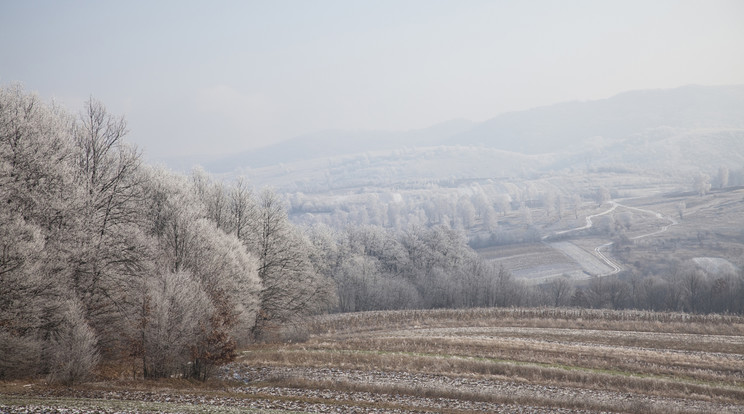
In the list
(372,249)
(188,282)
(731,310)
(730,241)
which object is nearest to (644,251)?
(730,241)

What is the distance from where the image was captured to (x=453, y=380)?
93.6ft

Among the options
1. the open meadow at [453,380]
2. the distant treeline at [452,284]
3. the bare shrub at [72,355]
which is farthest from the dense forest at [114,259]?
the distant treeline at [452,284]

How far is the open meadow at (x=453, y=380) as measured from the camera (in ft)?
66.2

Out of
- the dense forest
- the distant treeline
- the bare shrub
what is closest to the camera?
the bare shrub

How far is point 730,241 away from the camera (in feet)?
463

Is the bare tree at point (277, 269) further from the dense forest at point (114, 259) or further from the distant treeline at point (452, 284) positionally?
the distant treeline at point (452, 284)

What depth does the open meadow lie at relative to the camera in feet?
66.2

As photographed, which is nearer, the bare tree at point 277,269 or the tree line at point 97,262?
the tree line at point 97,262

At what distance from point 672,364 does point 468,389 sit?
18.8 metres

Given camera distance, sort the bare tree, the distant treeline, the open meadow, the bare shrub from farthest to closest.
A: the distant treeline → the bare tree → the bare shrub → the open meadow

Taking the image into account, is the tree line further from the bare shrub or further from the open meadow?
the open meadow

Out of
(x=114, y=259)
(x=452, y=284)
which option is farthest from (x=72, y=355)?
(x=452, y=284)

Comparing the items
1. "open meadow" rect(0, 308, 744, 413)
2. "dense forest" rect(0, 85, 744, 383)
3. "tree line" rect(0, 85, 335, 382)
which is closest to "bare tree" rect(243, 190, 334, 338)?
"dense forest" rect(0, 85, 744, 383)

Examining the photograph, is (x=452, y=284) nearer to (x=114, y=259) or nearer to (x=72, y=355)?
(x=114, y=259)
